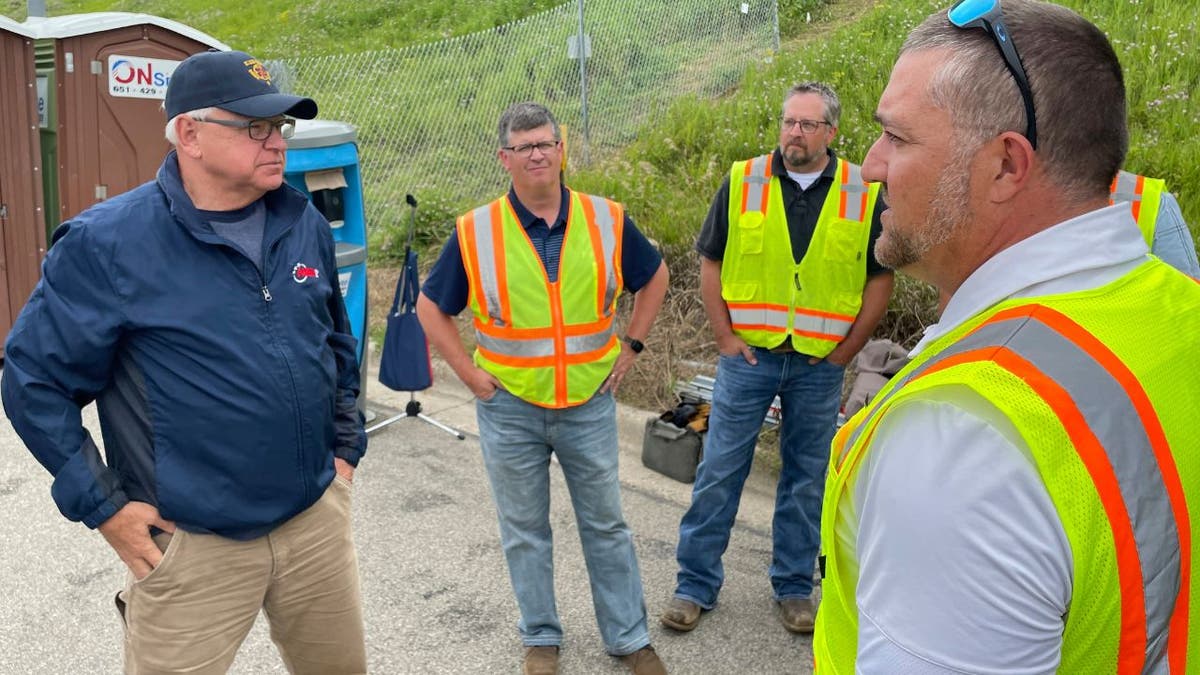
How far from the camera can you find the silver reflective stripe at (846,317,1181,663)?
1.14m

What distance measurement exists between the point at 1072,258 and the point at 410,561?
12.9 ft

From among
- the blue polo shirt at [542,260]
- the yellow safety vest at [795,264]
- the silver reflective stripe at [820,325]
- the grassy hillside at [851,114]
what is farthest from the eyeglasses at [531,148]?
the grassy hillside at [851,114]

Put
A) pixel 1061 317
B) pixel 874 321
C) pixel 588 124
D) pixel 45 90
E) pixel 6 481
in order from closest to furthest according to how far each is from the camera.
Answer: pixel 1061 317, pixel 874 321, pixel 6 481, pixel 45 90, pixel 588 124

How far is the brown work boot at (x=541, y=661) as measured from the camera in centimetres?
380

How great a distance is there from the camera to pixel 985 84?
126 cm

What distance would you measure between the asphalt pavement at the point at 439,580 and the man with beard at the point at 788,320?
204 millimetres

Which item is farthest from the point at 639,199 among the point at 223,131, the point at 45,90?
the point at 223,131

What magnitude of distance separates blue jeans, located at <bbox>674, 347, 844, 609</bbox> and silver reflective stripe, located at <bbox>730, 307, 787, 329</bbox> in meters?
0.12

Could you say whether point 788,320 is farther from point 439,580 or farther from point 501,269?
point 439,580

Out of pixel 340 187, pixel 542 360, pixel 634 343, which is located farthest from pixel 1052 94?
pixel 340 187

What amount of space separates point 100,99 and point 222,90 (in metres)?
5.83

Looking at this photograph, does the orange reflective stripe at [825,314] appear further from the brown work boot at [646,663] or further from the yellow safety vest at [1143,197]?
the brown work boot at [646,663]

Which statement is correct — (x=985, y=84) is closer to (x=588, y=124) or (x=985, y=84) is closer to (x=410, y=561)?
(x=410, y=561)

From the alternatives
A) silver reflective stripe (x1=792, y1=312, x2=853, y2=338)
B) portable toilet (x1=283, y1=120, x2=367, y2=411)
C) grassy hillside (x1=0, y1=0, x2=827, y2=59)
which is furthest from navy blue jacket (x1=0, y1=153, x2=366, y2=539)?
grassy hillside (x1=0, y1=0, x2=827, y2=59)
